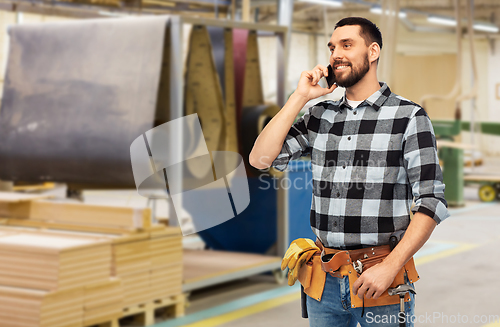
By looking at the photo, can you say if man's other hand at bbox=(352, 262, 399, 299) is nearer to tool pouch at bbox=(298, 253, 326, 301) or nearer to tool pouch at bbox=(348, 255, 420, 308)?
tool pouch at bbox=(348, 255, 420, 308)

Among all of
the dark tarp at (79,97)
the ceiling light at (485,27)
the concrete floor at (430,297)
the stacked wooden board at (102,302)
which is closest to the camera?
the stacked wooden board at (102,302)

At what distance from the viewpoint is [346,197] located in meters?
1.77

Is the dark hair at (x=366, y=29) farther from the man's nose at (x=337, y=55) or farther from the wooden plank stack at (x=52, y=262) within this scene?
the wooden plank stack at (x=52, y=262)

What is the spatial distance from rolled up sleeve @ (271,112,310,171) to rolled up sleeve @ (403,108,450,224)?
0.33 metres

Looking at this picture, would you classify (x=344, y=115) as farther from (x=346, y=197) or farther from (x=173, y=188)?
(x=173, y=188)

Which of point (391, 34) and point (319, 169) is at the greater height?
point (391, 34)

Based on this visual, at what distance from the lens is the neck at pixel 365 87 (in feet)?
5.84

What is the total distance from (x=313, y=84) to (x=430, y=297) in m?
4.14

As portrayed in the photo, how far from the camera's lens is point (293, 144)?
1.86 m

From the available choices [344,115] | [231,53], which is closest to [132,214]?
[231,53]

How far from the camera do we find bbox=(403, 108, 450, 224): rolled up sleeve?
1.61 m

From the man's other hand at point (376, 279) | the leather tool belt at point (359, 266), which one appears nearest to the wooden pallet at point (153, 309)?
the leather tool belt at point (359, 266)

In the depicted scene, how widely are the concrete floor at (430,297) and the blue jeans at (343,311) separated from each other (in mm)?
2810

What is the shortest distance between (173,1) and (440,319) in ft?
27.3
